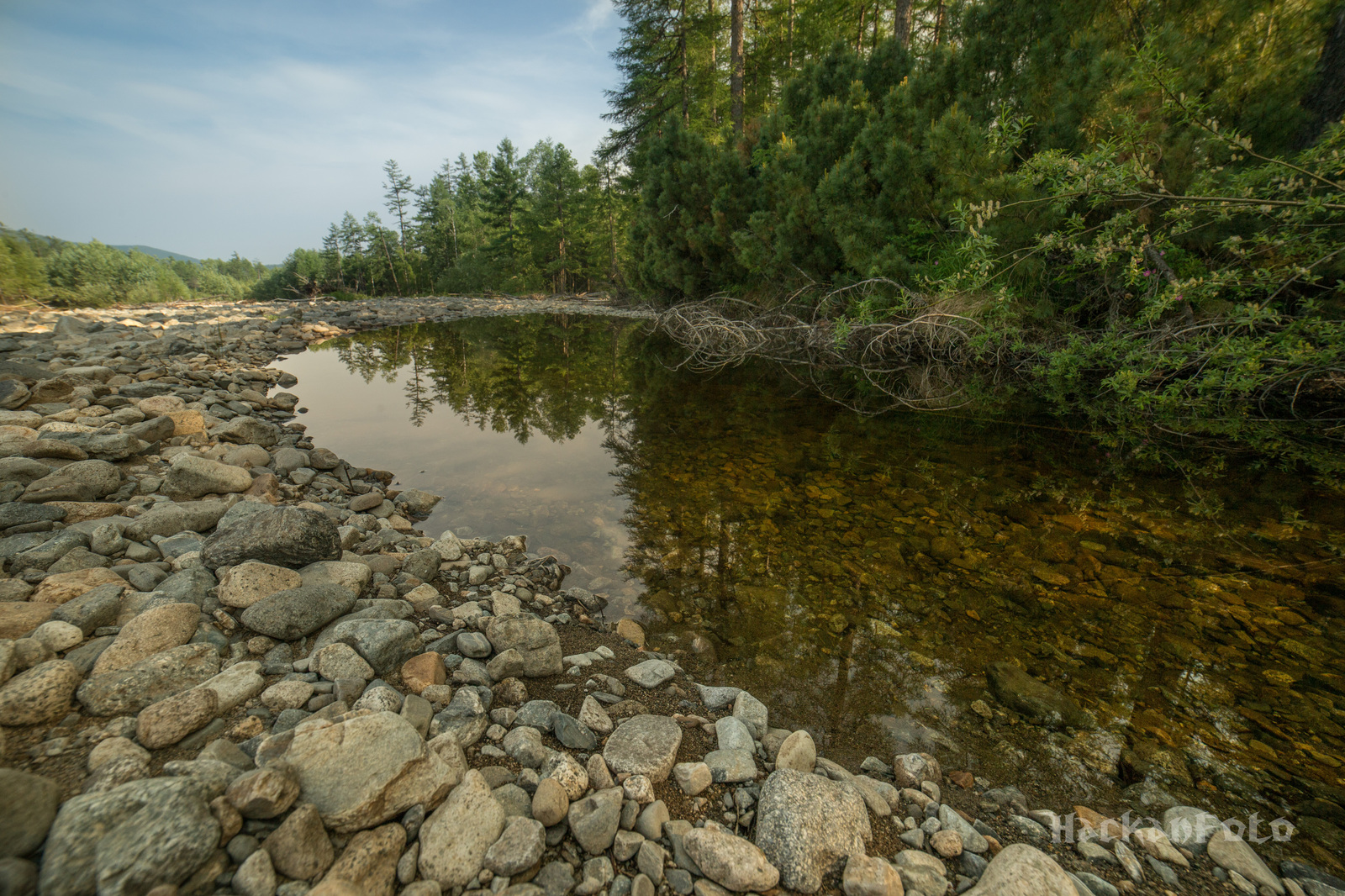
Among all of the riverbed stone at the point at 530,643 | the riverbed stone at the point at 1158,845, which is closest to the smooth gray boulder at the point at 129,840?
the riverbed stone at the point at 530,643

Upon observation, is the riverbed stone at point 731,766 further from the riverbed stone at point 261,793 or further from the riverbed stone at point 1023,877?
the riverbed stone at point 261,793

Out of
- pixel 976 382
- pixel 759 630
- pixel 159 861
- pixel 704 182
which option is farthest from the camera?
pixel 704 182

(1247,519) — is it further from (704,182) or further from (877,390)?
(704,182)

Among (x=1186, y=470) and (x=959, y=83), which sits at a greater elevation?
(x=959, y=83)

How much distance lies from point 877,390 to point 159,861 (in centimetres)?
936

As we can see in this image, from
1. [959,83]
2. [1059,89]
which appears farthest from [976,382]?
[959,83]

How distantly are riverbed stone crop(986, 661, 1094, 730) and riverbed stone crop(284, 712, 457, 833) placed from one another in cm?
275

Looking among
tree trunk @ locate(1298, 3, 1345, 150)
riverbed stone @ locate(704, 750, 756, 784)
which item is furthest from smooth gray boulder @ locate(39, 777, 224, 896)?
tree trunk @ locate(1298, 3, 1345, 150)

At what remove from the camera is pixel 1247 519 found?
4309mm

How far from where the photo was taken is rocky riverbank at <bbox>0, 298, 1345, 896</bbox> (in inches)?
57.0

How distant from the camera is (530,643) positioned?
269cm

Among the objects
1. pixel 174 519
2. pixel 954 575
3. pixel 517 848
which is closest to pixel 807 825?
pixel 517 848

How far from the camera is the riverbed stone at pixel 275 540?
2801 mm

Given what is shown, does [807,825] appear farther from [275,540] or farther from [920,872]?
[275,540]
